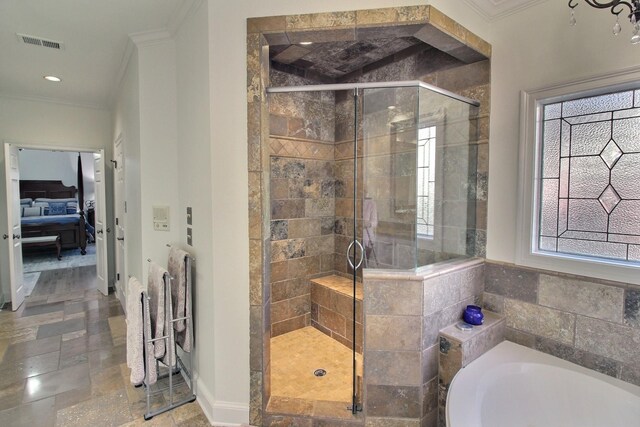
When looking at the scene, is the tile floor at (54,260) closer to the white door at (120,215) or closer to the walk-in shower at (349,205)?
the white door at (120,215)

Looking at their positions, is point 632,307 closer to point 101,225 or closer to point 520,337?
point 520,337

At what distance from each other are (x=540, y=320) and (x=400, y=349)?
98 cm

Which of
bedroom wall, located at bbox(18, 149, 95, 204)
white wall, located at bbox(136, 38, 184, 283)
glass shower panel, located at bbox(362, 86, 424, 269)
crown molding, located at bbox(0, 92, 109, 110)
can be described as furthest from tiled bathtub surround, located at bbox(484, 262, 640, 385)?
bedroom wall, located at bbox(18, 149, 95, 204)

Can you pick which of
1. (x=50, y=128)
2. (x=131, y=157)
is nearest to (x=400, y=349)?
(x=131, y=157)

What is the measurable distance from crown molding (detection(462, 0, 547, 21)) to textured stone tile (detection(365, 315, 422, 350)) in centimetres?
207

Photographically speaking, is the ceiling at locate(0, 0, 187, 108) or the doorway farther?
the doorway

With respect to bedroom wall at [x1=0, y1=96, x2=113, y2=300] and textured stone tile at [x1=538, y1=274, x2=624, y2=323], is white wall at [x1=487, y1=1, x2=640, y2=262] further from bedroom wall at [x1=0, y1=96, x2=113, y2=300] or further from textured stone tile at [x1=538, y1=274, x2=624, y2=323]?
bedroom wall at [x1=0, y1=96, x2=113, y2=300]

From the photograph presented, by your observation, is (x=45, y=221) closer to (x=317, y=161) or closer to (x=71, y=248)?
(x=71, y=248)

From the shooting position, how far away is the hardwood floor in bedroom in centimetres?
197

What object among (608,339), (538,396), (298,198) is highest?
(298,198)

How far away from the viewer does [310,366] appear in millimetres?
2502

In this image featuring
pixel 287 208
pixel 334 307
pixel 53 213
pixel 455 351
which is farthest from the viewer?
pixel 53 213

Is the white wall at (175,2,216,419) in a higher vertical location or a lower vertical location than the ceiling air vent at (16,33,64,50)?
lower

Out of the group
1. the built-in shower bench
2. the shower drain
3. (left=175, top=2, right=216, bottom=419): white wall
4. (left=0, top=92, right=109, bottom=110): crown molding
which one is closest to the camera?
(left=175, top=2, right=216, bottom=419): white wall
